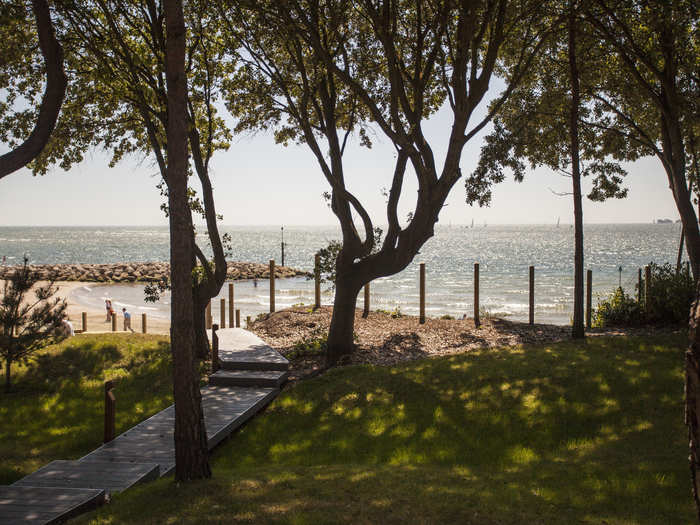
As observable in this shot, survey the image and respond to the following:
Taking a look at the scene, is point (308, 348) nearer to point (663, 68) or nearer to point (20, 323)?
point (20, 323)

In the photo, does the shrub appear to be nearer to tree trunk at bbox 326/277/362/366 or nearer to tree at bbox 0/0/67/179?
tree trunk at bbox 326/277/362/366

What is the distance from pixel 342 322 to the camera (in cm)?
1267

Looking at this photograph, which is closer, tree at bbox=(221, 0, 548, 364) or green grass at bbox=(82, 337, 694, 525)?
green grass at bbox=(82, 337, 694, 525)

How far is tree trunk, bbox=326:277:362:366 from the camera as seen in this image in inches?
496

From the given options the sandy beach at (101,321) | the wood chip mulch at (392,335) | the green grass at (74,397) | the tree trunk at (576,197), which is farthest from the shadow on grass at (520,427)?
the sandy beach at (101,321)

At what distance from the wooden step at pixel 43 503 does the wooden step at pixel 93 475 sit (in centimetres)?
39

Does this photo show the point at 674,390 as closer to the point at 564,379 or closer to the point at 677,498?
the point at 564,379

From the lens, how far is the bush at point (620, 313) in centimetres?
1503

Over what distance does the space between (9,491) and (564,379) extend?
7.98m

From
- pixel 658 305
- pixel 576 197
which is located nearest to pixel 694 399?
pixel 576 197

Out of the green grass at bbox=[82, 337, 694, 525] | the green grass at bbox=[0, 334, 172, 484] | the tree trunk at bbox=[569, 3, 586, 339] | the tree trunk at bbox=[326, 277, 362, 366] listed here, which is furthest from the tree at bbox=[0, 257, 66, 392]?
the tree trunk at bbox=[569, 3, 586, 339]

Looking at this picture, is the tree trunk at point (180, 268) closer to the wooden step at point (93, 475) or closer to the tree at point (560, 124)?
the wooden step at point (93, 475)

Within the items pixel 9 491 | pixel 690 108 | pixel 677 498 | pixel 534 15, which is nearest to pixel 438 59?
pixel 534 15

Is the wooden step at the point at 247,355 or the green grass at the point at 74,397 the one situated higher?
the wooden step at the point at 247,355
